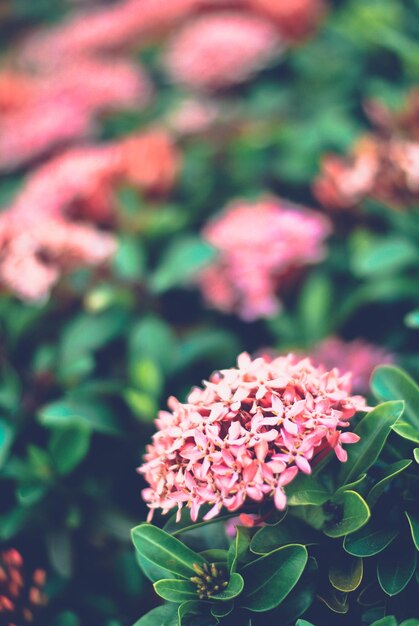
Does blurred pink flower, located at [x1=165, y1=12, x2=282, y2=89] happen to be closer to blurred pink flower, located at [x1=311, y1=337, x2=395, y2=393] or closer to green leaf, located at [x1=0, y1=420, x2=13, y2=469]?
blurred pink flower, located at [x1=311, y1=337, x2=395, y2=393]

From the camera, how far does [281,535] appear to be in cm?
106

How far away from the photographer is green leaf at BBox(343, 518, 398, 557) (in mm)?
1004

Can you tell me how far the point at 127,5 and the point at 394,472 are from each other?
9.97 feet

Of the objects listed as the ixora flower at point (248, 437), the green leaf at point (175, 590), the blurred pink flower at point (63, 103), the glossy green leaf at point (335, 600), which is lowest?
the glossy green leaf at point (335, 600)

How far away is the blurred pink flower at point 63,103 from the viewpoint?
2383 millimetres

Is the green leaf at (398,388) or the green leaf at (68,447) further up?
the green leaf at (68,447)

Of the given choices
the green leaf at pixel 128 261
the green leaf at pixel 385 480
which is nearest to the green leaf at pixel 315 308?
the green leaf at pixel 128 261

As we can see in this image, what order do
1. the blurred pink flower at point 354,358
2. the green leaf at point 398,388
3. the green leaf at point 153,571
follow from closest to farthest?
the green leaf at point 153,571 < the green leaf at point 398,388 < the blurred pink flower at point 354,358

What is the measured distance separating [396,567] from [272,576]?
0.67 ft

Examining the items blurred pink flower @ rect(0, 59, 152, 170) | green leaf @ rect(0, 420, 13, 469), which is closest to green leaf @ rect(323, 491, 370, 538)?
green leaf @ rect(0, 420, 13, 469)

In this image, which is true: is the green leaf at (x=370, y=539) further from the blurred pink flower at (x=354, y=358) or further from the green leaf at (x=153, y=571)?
the blurred pink flower at (x=354, y=358)

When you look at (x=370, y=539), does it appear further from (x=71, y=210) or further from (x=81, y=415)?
(x=71, y=210)

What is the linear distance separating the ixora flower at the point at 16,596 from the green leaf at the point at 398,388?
0.83 m

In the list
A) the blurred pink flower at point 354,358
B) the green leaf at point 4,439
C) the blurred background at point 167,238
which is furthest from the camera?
the blurred pink flower at point 354,358
